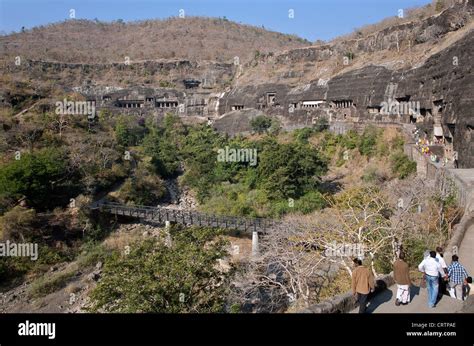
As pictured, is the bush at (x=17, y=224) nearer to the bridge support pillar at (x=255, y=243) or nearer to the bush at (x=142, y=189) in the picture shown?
the bush at (x=142, y=189)

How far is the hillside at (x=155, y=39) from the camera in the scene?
3438 inches

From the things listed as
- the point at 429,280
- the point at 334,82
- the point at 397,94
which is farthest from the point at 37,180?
the point at 334,82

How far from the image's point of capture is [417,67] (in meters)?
26.4

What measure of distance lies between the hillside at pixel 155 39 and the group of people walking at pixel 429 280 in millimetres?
76006

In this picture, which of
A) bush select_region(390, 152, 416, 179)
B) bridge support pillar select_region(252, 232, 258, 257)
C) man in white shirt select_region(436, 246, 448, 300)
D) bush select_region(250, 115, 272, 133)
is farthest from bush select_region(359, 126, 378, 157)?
man in white shirt select_region(436, 246, 448, 300)

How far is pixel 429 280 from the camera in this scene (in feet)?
22.6

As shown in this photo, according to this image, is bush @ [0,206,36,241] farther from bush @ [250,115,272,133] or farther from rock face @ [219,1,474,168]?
bush @ [250,115,272,133]

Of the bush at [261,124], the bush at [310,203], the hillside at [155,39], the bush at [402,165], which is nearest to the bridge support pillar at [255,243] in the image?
the bush at [310,203]

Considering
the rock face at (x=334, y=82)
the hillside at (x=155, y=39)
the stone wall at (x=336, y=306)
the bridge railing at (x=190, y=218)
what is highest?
the hillside at (x=155, y=39)

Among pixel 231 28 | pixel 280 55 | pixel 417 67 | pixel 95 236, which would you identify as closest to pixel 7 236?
pixel 95 236
